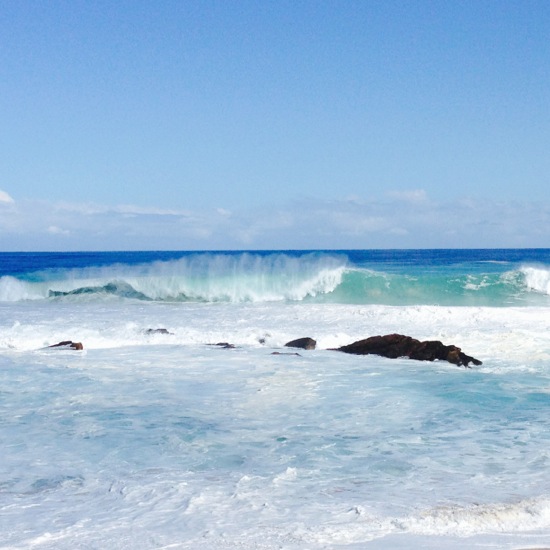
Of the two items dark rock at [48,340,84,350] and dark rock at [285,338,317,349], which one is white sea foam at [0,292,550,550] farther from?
dark rock at [48,340,84,350]

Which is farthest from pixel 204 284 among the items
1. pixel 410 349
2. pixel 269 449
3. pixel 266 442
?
pixel 269 449

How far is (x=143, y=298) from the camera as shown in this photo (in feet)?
96.5

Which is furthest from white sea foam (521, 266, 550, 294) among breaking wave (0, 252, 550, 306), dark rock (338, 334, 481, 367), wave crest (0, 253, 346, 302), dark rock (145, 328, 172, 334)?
dark rock (145, 328, 172, 334)

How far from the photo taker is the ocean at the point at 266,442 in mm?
4207

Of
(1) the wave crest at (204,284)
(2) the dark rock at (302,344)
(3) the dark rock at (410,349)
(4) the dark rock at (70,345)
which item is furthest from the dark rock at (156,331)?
(1) the wave crest at (204,284)

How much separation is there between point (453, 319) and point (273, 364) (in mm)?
8331

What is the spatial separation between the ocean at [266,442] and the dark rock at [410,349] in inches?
10.0

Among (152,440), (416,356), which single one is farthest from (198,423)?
(416,356)

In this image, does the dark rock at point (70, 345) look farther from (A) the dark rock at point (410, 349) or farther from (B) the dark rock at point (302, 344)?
(A) the dark rock at point (410, 349)

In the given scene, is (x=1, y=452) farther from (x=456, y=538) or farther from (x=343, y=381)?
(x=343, y=381)

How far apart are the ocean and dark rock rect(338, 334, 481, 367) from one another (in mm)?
253

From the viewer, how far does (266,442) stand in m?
6.27

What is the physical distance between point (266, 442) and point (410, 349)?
18.8ft

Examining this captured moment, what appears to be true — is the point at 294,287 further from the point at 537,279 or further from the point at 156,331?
the point at 156,331
